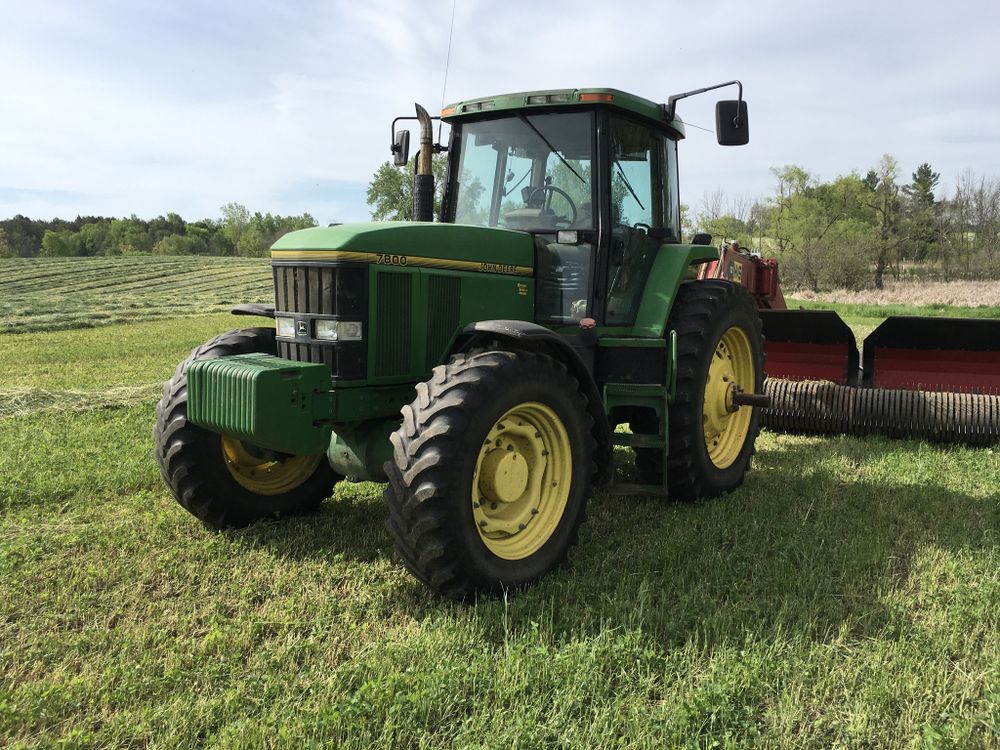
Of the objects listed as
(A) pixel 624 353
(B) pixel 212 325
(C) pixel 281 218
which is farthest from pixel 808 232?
(C) pixel 281 218

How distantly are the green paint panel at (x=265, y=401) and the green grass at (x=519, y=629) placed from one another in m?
0.71

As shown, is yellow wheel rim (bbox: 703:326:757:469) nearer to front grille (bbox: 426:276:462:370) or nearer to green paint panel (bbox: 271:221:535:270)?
green paint panel (bbox: 271:221:535:270)

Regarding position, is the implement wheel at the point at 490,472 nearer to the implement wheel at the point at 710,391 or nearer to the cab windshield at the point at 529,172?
the implement wheel at the point at 710,391

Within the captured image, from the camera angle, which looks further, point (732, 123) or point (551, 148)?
point (551, 148)

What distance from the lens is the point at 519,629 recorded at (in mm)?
3096

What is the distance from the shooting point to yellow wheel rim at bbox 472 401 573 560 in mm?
3514

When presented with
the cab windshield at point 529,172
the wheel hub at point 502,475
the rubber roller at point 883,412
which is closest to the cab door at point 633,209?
the cab windshield at point 529,172

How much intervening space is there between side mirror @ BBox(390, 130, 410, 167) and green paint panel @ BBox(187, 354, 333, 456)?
75.7 inches

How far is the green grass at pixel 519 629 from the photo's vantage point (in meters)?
2.50

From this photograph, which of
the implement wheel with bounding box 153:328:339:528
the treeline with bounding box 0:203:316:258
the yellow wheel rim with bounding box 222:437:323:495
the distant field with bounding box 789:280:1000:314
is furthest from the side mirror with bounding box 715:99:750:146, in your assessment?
the treeline with bounding box 0:203:316:258

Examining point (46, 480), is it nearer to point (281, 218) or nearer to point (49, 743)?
point (49, 743)

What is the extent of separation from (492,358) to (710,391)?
236 centimetres

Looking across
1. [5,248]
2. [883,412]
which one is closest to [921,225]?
[883,412]

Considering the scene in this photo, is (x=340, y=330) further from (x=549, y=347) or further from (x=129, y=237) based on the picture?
(x=129, y=237)
